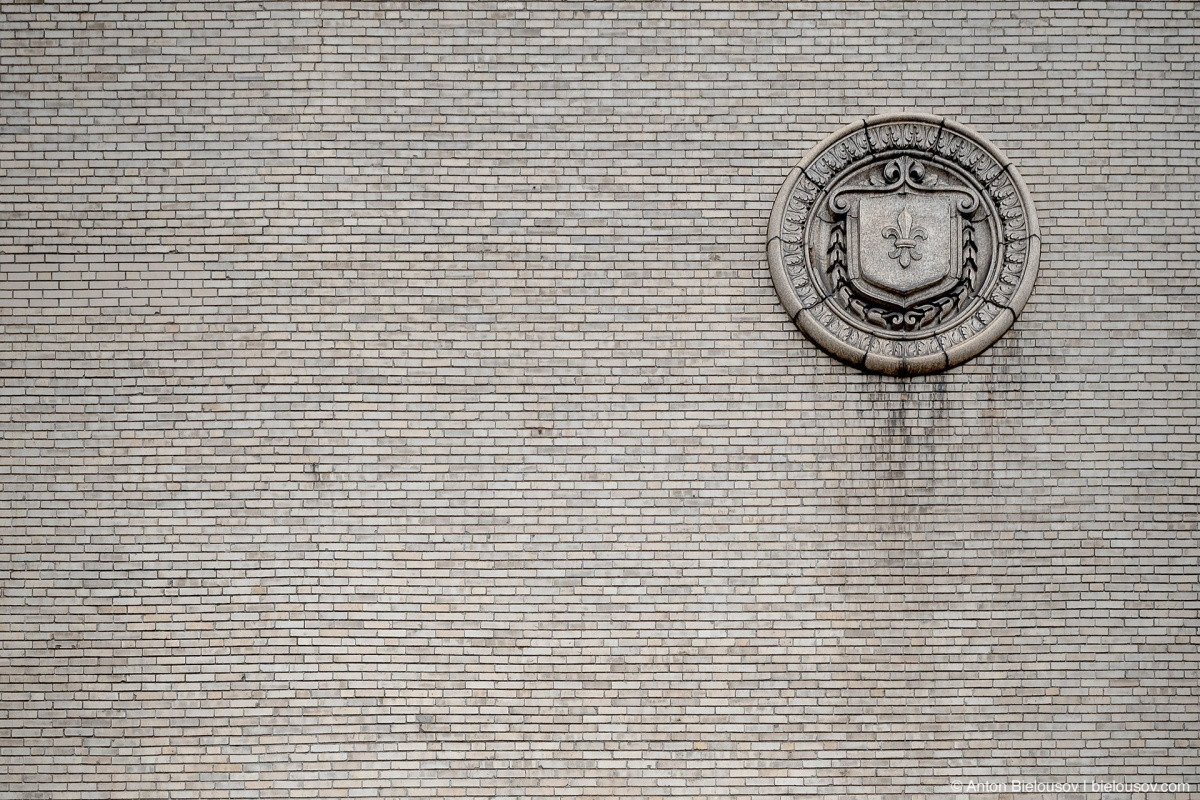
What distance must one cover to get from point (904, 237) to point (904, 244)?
53mm

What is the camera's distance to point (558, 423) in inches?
319

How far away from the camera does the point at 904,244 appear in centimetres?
809

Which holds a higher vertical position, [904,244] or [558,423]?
[904,244]

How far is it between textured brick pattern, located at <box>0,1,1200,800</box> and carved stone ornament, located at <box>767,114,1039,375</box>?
192 millimetres

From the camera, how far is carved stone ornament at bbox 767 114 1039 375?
Answer: 8.09 m

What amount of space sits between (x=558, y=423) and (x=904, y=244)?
2678 millimetres

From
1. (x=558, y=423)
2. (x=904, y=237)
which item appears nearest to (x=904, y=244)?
(x=904, y=237)

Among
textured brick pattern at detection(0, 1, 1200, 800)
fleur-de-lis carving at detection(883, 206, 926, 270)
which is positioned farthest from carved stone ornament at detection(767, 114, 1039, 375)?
textured brick pattern at detection(0, 1, 1200, 800)

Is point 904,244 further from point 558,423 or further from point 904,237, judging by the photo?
point 558,423

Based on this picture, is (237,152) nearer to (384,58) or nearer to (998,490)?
(384,58)

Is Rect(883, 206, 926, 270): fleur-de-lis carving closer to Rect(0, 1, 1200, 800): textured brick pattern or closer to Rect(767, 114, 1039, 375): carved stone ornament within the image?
Rect(767, 114, 1039, 375): carved stone ornament

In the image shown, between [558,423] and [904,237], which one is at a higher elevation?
[904,237]

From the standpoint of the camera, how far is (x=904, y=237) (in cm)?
811

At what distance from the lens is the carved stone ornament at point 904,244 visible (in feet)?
26.6
